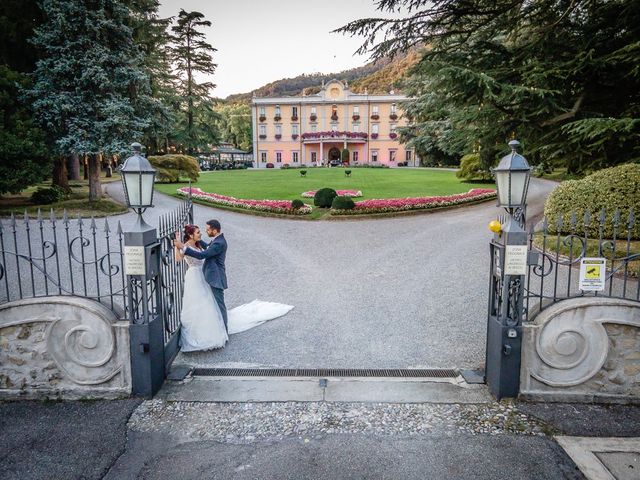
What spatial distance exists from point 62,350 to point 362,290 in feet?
16.5

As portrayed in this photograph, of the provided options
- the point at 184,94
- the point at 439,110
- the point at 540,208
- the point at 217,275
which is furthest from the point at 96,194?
the point at 184,94

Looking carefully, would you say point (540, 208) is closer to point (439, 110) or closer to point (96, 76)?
point (439, 110)

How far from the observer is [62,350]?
176 inches

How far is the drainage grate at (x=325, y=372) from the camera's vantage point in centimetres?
504

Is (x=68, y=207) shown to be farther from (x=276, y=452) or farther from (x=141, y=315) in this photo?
Result: (x=276, y=452)

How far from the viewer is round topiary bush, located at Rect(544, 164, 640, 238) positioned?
9.39 m

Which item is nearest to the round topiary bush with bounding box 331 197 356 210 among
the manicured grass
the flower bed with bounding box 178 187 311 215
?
the flower bed with bounding box 178 187 311 215

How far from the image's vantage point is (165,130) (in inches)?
834

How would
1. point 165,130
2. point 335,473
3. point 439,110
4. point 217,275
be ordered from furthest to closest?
point 165,130 < point 439,110 < point 217,275 < point 335,473

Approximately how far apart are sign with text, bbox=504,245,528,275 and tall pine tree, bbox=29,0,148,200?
16837 mm

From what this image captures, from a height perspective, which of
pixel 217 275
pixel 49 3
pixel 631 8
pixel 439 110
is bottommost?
pixel 217 275

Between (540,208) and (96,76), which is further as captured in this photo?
(96,76)

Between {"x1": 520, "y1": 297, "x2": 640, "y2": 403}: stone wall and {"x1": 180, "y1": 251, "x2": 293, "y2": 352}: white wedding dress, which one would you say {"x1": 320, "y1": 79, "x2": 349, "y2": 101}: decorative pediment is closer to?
{"x1": 180, "y1": 251, "x2": 293, "y2": 352}: white wedding dress

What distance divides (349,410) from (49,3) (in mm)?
19506
